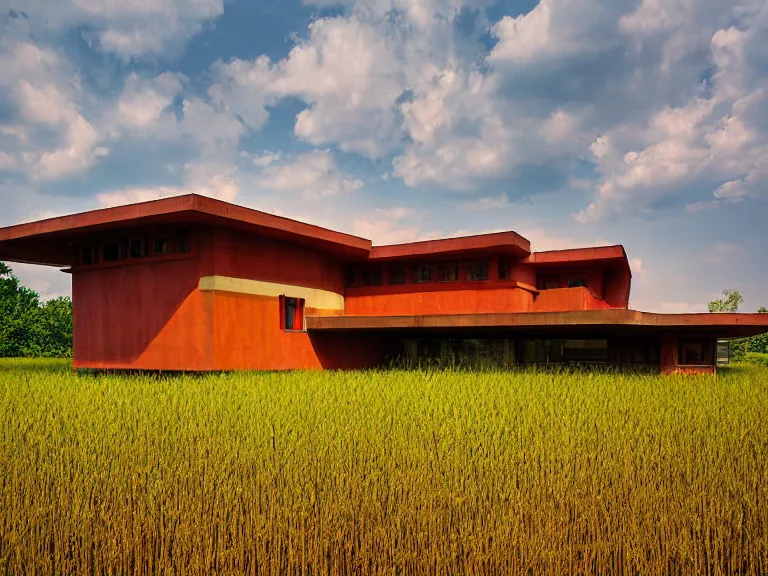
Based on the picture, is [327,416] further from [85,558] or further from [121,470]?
[85,558]

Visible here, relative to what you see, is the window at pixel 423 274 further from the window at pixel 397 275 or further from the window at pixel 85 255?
the window at pixel 85 255

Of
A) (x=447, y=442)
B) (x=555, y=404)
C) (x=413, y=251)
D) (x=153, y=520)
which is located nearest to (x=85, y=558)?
(x=153, y=520)

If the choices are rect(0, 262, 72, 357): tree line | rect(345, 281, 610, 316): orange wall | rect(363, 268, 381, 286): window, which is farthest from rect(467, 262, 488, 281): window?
rect(0, 262, 72, 357): tree line

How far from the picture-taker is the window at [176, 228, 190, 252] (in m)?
14.9

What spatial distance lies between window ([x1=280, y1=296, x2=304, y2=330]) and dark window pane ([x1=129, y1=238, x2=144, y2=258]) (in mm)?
3979

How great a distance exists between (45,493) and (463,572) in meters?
4.00

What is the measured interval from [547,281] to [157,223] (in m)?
14.1

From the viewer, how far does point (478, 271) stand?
61.1 ft

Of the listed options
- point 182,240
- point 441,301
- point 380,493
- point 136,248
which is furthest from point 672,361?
point 136,248

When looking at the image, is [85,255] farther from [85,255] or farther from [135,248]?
[135,248]

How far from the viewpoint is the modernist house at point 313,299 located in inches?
571

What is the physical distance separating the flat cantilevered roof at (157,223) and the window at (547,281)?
723cm

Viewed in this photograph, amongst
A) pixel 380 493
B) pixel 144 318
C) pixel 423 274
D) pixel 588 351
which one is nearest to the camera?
pixel 380 493

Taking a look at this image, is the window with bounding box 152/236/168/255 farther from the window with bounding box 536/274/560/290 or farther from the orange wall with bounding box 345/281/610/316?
the window with bounding box 536/274/560/290
